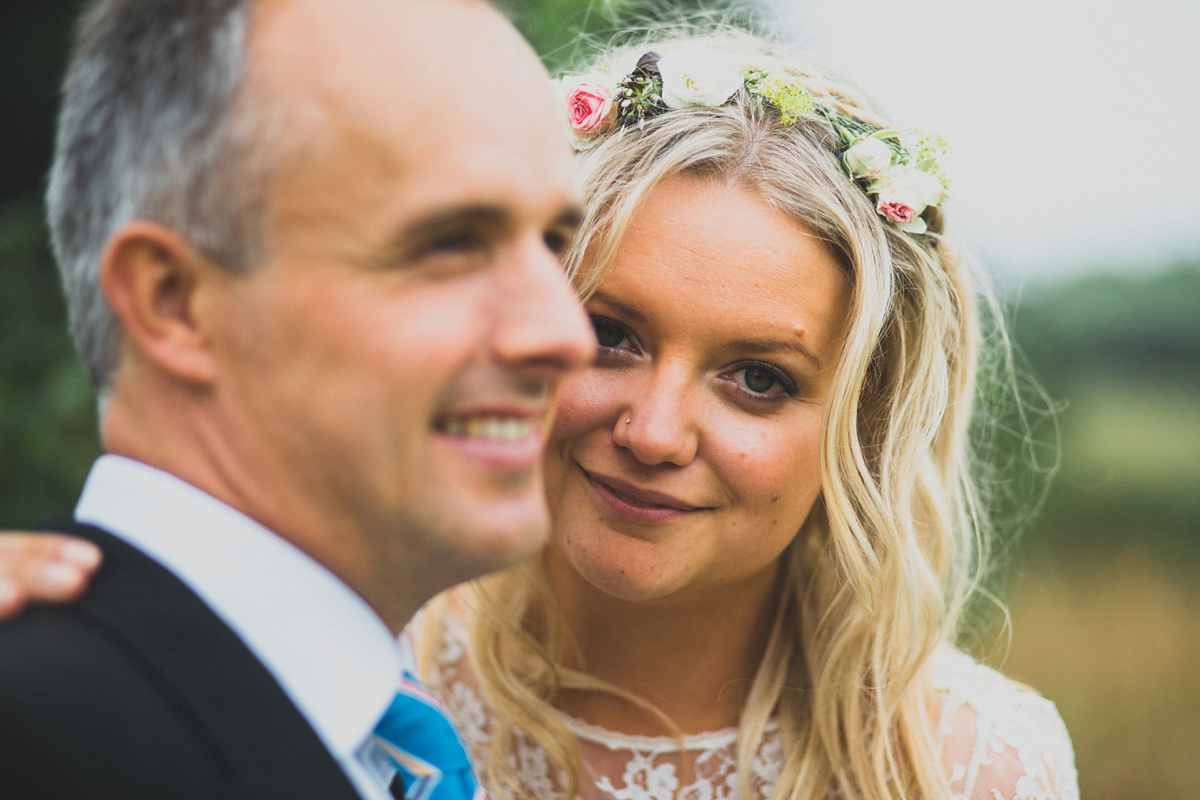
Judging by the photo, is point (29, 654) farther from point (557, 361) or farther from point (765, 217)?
point (765, 217)

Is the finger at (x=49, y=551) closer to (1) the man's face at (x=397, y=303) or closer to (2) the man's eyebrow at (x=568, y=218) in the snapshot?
(1) the man's face at (x=397, y=303)

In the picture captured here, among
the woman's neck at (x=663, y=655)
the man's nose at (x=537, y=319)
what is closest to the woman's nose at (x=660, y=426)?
the woman's neck at (x=663, y=655)

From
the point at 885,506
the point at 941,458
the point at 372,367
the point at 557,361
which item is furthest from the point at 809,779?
the point at 372,367

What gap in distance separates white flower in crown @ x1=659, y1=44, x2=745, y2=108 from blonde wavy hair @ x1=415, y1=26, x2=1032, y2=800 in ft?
0.14

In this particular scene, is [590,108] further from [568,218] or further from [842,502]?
[842,502]

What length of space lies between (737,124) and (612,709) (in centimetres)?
178

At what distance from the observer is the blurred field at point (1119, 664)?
6938 millimetres

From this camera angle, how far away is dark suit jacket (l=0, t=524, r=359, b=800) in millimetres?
1390

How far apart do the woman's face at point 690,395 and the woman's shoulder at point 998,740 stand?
888mm

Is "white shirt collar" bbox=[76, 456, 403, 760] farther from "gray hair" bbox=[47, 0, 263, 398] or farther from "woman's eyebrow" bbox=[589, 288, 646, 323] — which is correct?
"woman's eyebrow" bbox=[589, 288, 646, 323]

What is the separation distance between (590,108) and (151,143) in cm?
156

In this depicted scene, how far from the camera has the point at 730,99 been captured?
3.00 metres

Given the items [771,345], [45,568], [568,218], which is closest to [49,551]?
[45,568]

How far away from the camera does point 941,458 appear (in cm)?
329
